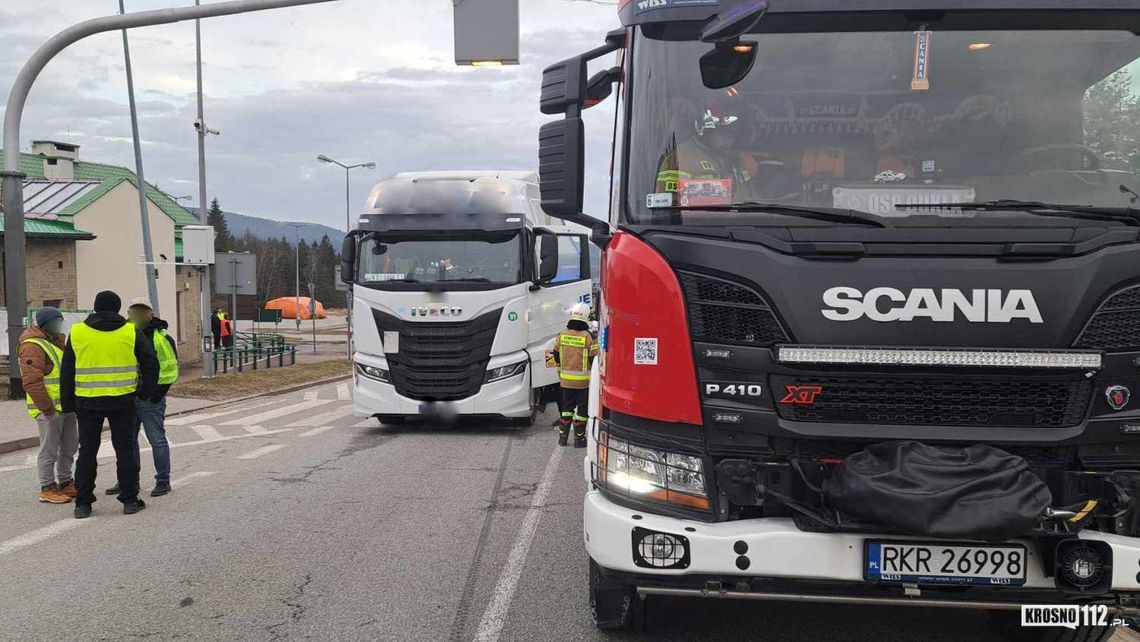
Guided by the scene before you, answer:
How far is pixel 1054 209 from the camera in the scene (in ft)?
11.9

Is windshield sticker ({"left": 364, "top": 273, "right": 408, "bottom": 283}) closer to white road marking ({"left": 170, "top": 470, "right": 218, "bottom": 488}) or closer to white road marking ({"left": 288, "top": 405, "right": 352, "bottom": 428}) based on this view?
white road marking ({"left": 288, "top": 405, "right": 352, "bottom": 428})

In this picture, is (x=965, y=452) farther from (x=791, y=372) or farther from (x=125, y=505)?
(x=125, y=505)

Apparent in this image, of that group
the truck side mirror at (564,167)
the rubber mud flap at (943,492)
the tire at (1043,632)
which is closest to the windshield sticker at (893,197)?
the rubber mud flap at (943,492)

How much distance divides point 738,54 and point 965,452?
1885 mm

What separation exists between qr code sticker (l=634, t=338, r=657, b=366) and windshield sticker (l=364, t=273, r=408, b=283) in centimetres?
872

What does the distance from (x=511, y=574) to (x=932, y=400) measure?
294cm

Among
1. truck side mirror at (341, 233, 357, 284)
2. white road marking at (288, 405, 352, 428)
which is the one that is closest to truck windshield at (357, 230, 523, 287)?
truck side mirror at (341, 233, 357, 284)

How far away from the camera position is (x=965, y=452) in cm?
336

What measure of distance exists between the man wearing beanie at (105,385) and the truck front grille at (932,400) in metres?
5.74

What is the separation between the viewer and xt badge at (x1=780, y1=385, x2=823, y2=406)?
3518mm

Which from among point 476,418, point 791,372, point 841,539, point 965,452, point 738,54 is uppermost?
point 738,54

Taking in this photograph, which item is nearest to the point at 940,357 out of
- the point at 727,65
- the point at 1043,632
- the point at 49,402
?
the point at 727,65

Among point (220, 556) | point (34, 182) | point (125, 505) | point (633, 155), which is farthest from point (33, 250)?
point (633, 155)

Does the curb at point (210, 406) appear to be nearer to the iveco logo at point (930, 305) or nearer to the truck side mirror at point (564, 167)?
the truck side mirror at point (564, 167)
